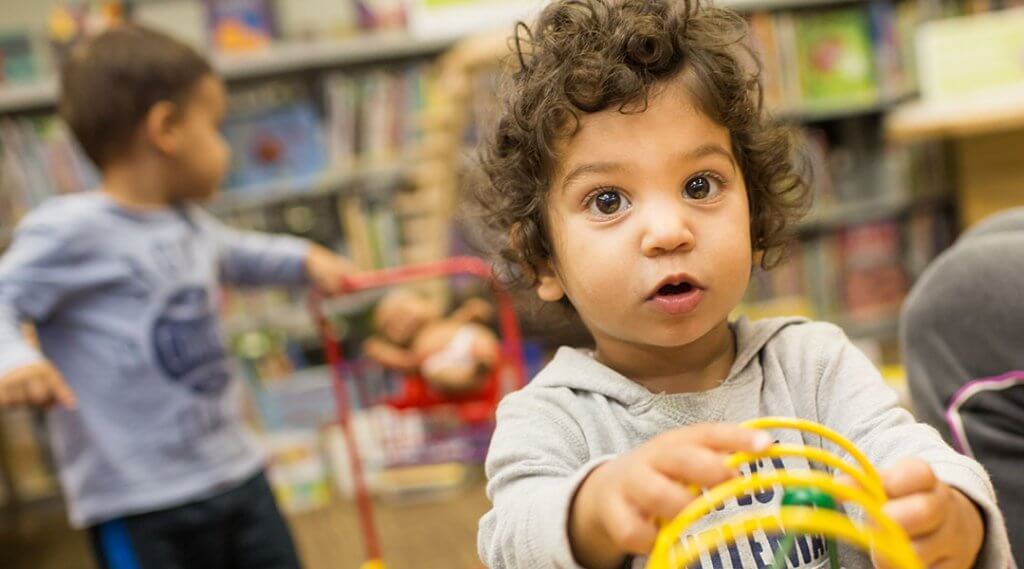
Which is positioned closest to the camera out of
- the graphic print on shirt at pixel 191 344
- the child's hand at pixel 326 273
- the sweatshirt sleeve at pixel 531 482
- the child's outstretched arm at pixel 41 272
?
the sweatshirt sleeve at pixel 531 482

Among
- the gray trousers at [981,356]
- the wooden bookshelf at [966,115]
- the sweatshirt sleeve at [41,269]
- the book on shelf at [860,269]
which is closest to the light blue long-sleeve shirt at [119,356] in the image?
the sweatshirt sleeve at [41,269]

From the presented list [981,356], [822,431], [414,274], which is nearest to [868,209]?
[414,274]

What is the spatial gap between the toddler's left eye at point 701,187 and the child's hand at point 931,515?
244 millimetres

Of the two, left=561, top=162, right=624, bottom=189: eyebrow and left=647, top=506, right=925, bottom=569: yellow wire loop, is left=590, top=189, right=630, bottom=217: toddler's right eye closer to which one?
left=561, top=162, right=624, bottom=189: eyebrow

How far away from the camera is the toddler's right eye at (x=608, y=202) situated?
667 millimetres

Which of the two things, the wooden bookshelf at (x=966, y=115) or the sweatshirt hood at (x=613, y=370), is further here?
the wooden bookshelf at (x=966, y=115)

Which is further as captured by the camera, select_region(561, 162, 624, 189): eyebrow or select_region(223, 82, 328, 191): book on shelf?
select_region(223, 82, 328, 191): book on shelf

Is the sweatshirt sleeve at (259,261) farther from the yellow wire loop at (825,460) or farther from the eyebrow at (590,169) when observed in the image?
the yellow wire loop at (825,460)

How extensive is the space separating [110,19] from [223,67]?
1.08 ft

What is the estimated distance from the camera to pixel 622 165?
656mm

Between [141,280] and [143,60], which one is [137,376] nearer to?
[141,280]

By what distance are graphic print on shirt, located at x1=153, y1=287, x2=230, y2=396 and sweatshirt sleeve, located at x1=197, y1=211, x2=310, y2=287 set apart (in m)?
0.15

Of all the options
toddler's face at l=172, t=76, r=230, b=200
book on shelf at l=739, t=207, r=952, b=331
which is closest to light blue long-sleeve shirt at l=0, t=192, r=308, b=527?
toddler's face at l=172, t=76, r=230, b=200

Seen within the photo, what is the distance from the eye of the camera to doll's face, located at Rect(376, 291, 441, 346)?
1.78m
